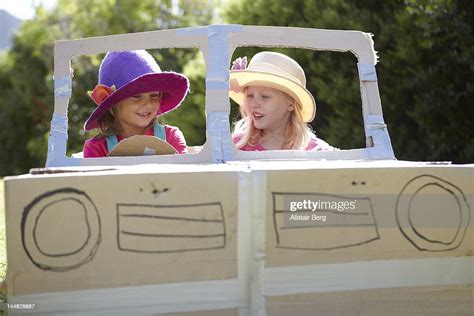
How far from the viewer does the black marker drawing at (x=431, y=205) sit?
7.38ft

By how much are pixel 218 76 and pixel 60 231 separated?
0.93 meters

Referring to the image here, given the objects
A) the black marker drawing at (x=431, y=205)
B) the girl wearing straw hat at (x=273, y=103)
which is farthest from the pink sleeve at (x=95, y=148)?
the black marker drawing at (x=431, y=205)

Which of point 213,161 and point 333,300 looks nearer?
point 333,300

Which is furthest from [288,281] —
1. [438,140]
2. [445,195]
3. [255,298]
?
[438,140]

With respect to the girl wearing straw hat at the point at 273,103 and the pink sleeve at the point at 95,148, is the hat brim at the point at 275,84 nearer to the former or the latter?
the girl wearing straw hat at the point at 273,103

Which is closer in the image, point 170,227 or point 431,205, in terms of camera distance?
point 170,227

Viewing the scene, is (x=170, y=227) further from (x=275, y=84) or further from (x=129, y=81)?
(x=275, y=84)

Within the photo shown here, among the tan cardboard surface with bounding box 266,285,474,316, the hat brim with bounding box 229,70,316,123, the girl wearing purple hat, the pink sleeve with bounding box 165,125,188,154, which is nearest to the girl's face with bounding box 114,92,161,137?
the girl wearing purple hat

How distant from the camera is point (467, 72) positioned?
5.82 metres

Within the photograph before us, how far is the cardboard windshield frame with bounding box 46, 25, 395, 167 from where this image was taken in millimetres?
2619

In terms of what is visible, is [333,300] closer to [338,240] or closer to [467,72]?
[338,240]

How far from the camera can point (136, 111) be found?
360 cm

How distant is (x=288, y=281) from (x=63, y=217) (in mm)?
649

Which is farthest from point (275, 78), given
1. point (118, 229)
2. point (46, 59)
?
point (46, 59)
